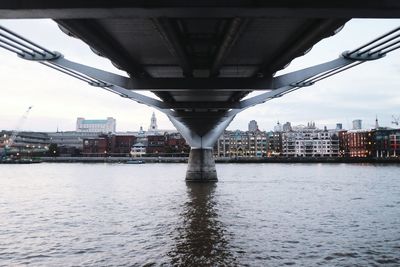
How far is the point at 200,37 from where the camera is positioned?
616 inches

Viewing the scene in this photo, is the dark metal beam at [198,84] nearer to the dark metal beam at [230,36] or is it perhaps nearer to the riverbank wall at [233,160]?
the dark metal beam at [230,36]

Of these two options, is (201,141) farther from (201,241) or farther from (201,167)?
(201,241)

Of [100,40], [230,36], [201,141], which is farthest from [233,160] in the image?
[230,36]

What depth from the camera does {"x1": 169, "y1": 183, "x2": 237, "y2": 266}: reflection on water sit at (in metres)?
12.6

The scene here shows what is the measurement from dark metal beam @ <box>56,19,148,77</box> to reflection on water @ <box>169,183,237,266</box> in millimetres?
7558

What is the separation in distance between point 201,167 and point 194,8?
1623 inches

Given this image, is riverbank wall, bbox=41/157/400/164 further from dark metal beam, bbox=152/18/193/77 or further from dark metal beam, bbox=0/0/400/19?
dark metal beam, bbox=0/0/400/19

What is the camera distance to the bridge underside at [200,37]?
7648mm

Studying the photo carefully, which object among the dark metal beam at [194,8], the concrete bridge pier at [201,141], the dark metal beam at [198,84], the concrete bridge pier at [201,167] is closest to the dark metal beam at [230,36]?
the dark metal beam at [198,84]

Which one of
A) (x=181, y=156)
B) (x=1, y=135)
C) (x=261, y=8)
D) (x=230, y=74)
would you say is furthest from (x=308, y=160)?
(x=261, y=8)

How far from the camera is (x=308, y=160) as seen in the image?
163 meters

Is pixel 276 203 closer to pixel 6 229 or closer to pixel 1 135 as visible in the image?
pixel 6 229

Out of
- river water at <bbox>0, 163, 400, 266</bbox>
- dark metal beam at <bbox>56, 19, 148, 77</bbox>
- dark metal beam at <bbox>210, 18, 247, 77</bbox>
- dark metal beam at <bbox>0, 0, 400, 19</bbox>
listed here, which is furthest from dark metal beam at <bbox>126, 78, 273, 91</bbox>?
dark metal beam at <bbox>0, 0, 400, 19</bbox>

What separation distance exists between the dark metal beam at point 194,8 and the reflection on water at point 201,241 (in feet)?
24.3
